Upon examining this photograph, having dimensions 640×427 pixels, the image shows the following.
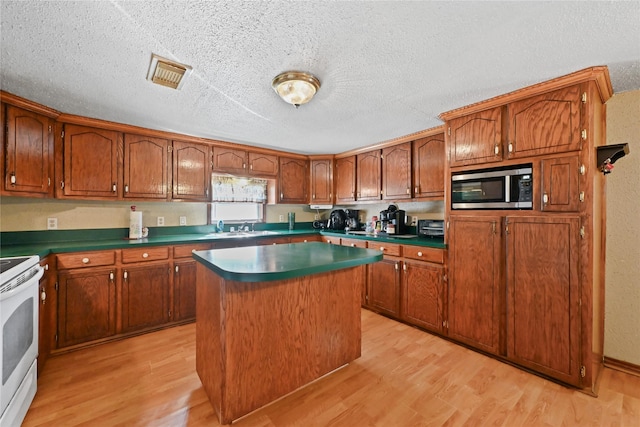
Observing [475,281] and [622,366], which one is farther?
[475,281]

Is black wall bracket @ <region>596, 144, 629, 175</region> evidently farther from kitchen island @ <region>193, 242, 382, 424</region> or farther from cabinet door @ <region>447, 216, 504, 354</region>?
kitchen island @ <region>193, 242, 382, 424</region>

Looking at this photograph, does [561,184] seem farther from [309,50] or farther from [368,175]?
[368,175]

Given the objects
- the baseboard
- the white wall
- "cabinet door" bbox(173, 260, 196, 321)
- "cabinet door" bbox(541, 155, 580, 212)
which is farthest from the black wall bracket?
"cabinet door" bbox(173, 260, 196, 321)

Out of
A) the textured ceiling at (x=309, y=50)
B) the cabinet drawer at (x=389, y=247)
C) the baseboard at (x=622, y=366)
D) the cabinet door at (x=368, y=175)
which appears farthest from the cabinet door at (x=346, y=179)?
the baseboard at (x=622, y=366)

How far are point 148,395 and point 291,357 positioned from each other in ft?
3.35

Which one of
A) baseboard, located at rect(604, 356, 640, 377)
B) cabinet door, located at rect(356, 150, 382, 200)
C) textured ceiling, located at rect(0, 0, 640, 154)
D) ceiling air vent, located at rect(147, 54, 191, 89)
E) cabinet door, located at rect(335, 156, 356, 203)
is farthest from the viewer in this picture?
cabinet door, located at rect(335, 156, 356, 203)

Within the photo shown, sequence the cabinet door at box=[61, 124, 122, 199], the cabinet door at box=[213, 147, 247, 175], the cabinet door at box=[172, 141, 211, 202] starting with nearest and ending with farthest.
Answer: the cabinet door at box=[61, 124, 122, 199]
the cabinet door at box=[172, 141, 211, 202]
the cabinet door at box=[213, 147, 247, 175]

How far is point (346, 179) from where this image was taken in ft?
13.4

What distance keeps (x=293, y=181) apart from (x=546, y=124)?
10.2 feet

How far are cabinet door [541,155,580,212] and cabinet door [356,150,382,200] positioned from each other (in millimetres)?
1859

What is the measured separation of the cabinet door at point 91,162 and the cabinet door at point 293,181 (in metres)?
2.03

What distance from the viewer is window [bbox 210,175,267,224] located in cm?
370

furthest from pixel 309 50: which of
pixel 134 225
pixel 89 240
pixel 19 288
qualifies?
pixel 89 240

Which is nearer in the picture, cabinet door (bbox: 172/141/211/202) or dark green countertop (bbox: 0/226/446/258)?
dark green countertop (bbox: 0/226/446/258)
